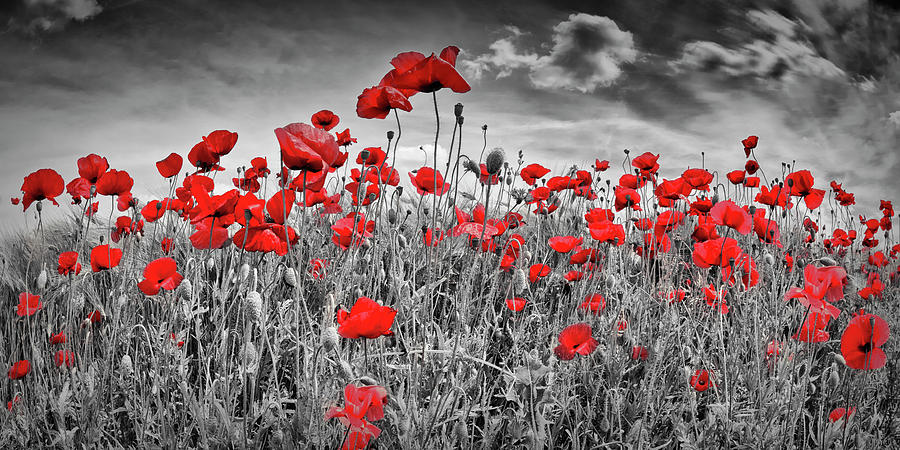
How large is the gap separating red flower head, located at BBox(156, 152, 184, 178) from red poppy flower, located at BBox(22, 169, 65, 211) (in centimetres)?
61

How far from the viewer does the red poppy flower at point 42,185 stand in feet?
7.77

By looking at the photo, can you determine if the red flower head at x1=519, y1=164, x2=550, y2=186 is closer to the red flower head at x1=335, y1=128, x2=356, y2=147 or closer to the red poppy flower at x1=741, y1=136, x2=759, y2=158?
the red flower head at x1=335, y1=128, x2=356, y2=147

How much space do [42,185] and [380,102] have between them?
6.29 ft

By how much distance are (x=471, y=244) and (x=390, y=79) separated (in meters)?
1.18

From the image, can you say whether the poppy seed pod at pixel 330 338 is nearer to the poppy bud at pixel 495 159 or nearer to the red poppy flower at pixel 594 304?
the poppy bud at pixel 495 159

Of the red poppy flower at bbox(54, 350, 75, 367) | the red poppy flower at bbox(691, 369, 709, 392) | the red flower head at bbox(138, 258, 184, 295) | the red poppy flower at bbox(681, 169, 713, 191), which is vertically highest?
the red poppy flower at bbox(681, 169, 713, 191)

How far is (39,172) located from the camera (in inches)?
93.0

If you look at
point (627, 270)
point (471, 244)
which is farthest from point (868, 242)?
point (471, 244)

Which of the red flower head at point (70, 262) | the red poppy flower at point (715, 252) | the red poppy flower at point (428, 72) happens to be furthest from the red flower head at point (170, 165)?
the red poppy flower at point (715, 252)

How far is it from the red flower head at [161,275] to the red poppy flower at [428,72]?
976 mm

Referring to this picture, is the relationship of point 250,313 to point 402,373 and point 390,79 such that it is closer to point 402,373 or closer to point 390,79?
point 402,373

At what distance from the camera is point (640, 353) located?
210 cm

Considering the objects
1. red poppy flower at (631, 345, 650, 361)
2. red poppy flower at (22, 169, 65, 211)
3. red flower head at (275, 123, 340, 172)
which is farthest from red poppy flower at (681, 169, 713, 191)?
red poppy flower at (22, 169, 65, 211)

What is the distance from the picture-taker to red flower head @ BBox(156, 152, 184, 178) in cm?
220
